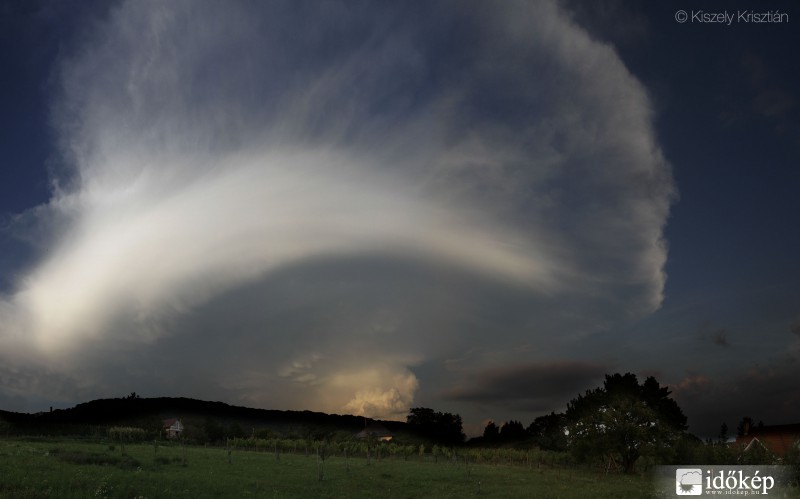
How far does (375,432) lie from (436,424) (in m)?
31.1

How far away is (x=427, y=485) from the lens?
1895 inches

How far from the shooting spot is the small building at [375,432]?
151250 mm

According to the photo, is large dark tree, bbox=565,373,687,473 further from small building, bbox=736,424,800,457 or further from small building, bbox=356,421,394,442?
small building, bbox=356,421,394,442

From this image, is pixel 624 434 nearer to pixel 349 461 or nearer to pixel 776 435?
pixel 349 461

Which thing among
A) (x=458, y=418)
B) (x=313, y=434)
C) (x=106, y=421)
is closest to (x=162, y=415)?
(x=106, y=421)

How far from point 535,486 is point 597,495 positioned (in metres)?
6.91

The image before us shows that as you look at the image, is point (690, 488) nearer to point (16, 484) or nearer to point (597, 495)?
point (597, 495)

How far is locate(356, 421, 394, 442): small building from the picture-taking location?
151250 millimetres

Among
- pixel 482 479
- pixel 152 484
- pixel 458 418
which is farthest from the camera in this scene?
pixel 458 418

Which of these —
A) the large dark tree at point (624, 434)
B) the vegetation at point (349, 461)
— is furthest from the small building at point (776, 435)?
the large dark tree at point (624, 434)

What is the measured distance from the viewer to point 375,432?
157 m

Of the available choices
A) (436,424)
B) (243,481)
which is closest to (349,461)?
(243,481)

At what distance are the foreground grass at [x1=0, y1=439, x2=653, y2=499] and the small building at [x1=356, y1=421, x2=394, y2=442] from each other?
305 ft

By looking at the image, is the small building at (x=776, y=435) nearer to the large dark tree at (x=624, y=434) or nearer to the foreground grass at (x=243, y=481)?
the large dark tree at (x=624, y=434)
